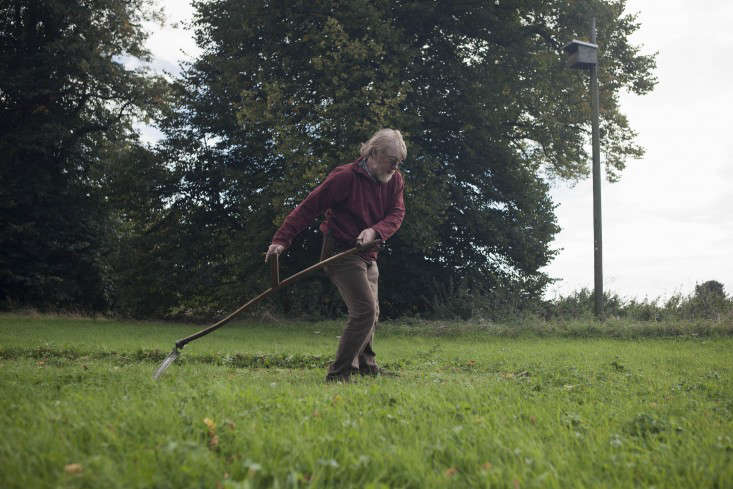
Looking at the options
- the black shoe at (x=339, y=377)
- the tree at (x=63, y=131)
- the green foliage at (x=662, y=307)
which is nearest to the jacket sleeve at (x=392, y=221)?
the black shoe at (x=339, y=377)

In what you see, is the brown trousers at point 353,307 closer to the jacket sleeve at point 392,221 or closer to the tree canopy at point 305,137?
the jacket sleeve at point 392,221

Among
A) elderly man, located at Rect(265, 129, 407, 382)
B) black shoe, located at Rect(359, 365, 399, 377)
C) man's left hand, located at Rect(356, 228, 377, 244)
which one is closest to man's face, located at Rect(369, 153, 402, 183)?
elderly man, located at Rect(265, 129, 407, 382)

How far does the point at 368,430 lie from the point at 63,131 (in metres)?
22.6

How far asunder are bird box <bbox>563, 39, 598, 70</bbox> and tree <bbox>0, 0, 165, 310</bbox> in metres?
16.1

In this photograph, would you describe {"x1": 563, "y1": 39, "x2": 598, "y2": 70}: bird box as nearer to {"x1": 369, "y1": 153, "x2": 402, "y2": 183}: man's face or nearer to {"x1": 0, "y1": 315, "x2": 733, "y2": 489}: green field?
{"x1": 0, "y1": 315, "x2": 733, "y2": 489}: green field

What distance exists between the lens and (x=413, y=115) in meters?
15.6

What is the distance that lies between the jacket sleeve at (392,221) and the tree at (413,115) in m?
7.94

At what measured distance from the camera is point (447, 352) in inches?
356

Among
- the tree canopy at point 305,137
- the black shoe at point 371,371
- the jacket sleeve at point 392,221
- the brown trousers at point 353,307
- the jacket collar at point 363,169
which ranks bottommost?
the black shoe at point 371,371

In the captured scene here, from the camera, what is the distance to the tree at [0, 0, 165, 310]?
21.4 metres

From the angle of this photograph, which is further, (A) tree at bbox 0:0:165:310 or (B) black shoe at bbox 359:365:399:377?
(A) tree at bbox 0:0:165:310

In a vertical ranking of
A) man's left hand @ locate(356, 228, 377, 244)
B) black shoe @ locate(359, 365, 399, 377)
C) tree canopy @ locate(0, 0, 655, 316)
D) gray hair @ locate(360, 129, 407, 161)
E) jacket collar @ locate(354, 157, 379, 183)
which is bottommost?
black shoe @ locate(359, 365, 399, 377)

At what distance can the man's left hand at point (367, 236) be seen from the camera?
5309 millimetres

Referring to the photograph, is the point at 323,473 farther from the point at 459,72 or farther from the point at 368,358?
the point at 459,72
